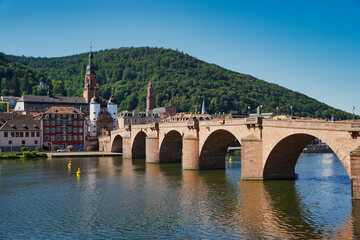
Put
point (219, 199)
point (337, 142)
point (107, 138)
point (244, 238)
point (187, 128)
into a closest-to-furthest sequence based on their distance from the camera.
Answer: point (244, 238)
point (337, 142)
point (219, 199)
point (187, 128)
point (107, 138)

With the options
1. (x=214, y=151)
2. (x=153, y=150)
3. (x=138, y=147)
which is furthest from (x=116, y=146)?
(x=214, y=151)

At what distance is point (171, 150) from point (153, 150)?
3.41 m

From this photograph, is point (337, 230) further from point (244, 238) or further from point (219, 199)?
point (219, 199)

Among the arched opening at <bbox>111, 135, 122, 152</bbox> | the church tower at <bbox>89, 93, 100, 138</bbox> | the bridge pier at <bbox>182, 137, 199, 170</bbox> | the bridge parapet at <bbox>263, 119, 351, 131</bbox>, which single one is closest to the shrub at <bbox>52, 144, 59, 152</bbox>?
the arched opening at <bbox>111, 135, 122, 152</bbox>

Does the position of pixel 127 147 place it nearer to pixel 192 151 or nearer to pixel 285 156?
pixel 192 151

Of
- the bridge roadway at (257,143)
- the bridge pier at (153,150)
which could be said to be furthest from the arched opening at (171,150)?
the bridge pier at (153,150)

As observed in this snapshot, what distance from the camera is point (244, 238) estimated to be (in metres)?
28.0

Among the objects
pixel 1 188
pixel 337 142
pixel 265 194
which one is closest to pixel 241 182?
pixel 265 194

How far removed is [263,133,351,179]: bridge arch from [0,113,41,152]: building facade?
76.9 meters

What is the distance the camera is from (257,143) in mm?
48188

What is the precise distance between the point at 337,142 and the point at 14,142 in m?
88.7

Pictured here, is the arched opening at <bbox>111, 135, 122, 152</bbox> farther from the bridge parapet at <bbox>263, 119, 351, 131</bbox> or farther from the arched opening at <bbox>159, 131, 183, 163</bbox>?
the bridge parapet at <bbox>263, 119, 351, 131</bbox>

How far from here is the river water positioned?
29.8 metres

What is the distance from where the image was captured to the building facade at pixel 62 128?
113938 mm
